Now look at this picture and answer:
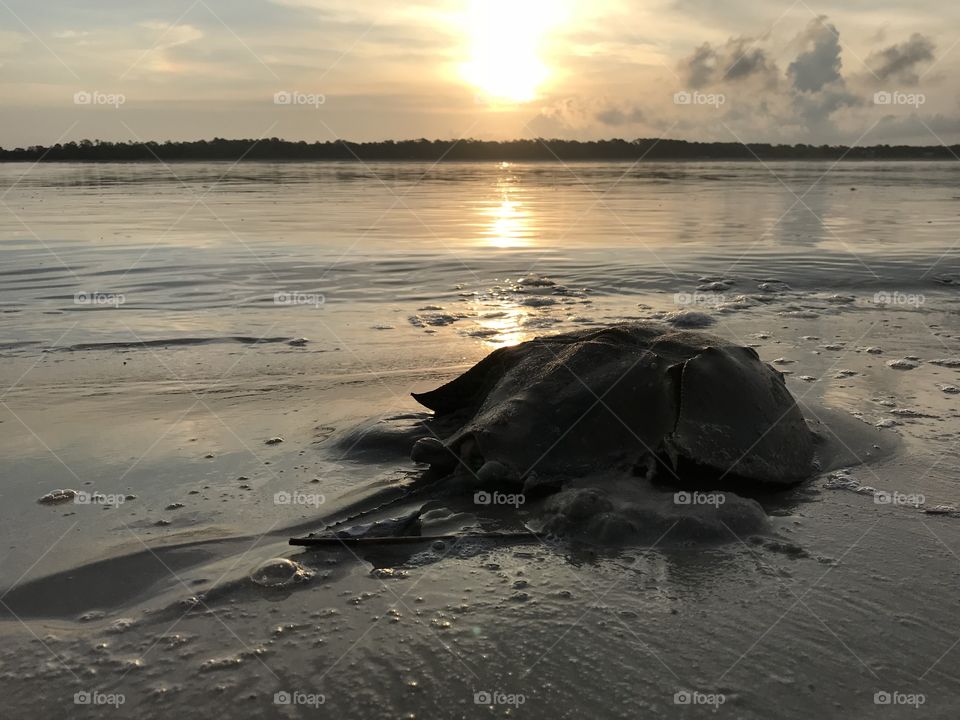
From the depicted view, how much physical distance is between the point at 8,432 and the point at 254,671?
3.29 metres

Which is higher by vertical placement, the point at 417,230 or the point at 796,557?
the point at 417,230

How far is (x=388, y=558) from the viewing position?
3490mm

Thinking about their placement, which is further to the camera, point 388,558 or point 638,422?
point 638,422

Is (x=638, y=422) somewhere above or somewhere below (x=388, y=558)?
above

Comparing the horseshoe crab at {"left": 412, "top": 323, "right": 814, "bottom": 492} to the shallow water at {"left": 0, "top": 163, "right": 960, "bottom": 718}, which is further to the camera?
the horseshoe crab at {"left": 412, "top": 323, "right": 814, "bottom": 492}

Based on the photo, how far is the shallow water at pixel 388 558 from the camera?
265 centimetres

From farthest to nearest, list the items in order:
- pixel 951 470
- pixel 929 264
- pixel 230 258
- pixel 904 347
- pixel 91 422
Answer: pixel 230 258, pixel 929 264, pixel 904 347, pixel 91 422, pixel 951 470

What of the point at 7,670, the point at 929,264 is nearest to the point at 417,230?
the point at 929,264

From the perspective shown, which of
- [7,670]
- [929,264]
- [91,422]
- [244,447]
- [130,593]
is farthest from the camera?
[929,264]

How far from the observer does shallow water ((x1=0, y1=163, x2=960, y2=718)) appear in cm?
265

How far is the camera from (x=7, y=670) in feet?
8.78

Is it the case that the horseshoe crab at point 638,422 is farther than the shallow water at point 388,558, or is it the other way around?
the horseshoe crab at point 638,422

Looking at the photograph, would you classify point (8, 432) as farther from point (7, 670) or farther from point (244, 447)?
point (7, 670)

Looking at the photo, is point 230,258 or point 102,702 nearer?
point 102,702
